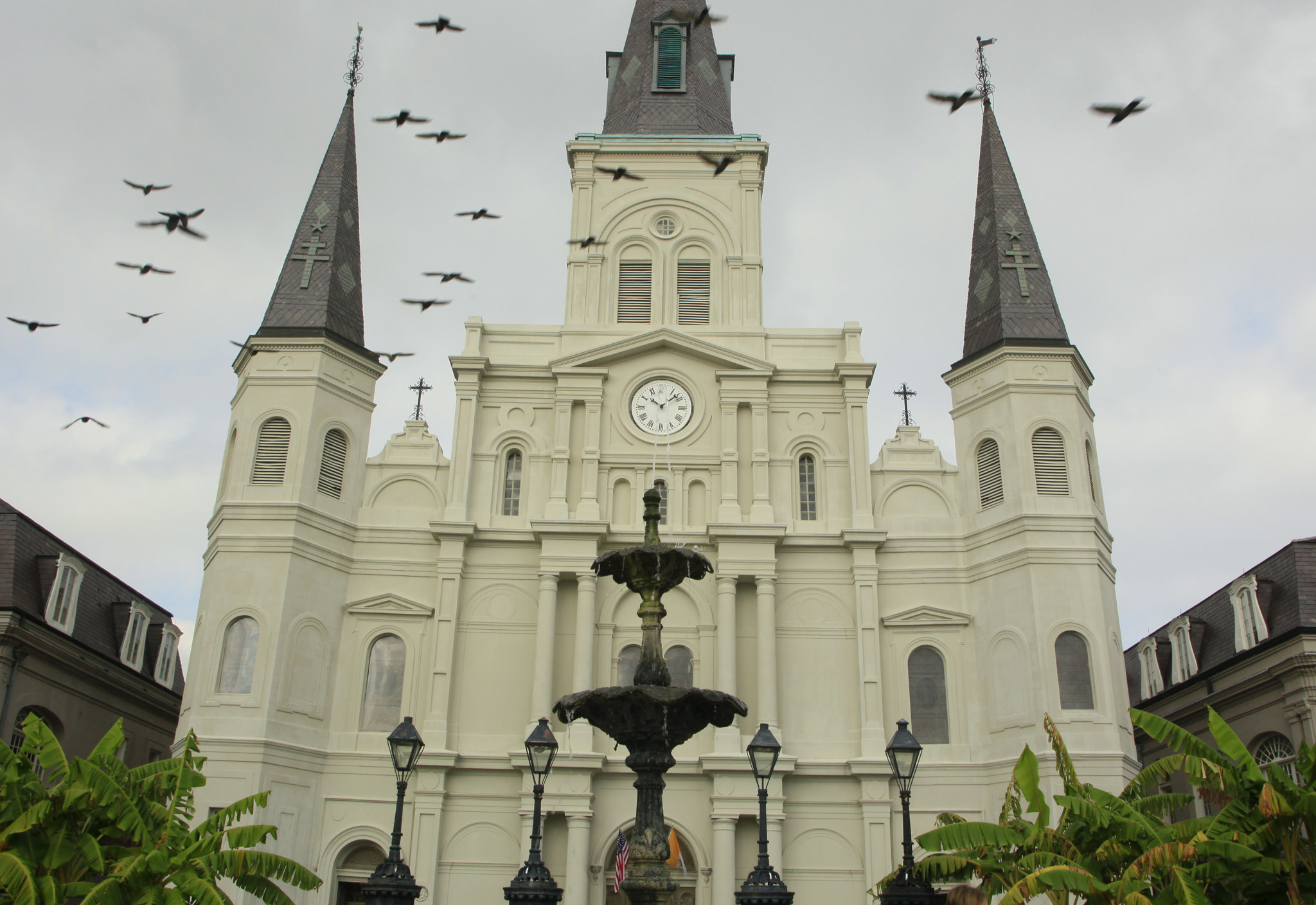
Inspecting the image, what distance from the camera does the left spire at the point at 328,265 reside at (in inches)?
1164

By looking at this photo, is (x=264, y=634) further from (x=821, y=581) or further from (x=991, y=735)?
(x=991, y=735)

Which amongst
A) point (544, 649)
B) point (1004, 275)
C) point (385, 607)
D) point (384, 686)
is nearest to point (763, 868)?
point (544, 649)

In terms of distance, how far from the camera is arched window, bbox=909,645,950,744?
26953 mm

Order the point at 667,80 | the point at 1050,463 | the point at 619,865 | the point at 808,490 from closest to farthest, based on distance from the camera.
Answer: the point at 619,865 → the point at 1050,463 → the point at 808,490 → the point at 667,80

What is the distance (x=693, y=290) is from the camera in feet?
105

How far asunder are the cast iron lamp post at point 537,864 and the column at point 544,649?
797 cm

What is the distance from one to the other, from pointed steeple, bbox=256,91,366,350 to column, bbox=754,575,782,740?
1198cm

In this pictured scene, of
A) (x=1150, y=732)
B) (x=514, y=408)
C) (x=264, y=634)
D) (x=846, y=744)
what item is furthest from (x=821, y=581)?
(x=264, y=634)

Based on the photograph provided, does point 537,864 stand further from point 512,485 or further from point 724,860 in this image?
point 512,485

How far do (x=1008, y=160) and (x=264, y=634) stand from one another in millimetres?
23017

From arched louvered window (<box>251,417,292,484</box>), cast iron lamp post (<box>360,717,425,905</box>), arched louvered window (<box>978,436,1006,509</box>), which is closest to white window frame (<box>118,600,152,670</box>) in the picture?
arched louvered window (<box>251,417,292,484</box>)

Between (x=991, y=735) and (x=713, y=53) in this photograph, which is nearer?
(x=991, y=735)

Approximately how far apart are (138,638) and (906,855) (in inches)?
954

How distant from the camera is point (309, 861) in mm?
25469
